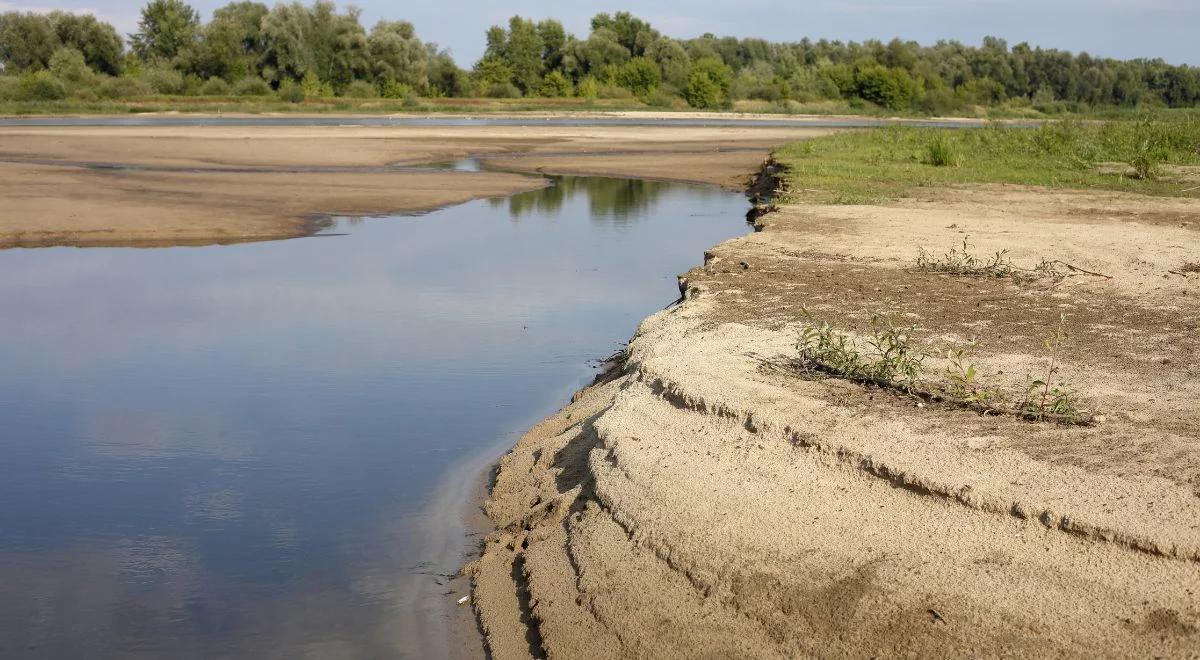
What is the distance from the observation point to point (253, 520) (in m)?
7.18

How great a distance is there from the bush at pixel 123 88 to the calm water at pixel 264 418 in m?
68.8

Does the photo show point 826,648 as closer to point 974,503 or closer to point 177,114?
point 974,503

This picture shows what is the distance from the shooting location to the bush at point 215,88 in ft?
276

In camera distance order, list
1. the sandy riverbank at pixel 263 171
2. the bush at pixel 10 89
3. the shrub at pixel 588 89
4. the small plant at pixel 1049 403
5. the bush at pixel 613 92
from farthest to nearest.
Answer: the bush at pixel 613 92 < the shrub at pixel 588 89 < the bush at pixel 10 89 < the sandy riverbank at pixel 263 171 < the small plant at pixel 1049 403

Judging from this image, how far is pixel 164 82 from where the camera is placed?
84.7 meters

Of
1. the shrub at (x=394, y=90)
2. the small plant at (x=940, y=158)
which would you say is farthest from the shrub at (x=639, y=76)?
the small plant at (x=940, y=158)

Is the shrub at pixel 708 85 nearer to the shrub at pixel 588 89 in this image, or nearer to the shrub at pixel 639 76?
the shrub at pixel 639 76

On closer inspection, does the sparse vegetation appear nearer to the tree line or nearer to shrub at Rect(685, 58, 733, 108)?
the tree line

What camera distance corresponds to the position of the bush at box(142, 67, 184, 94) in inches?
3334

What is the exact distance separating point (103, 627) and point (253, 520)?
1453 millimetres

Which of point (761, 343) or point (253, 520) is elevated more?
point (761, 343)

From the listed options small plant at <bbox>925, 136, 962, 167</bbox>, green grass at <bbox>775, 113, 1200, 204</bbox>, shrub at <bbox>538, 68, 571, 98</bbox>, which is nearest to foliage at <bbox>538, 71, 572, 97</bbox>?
shrub at <bbox>538, 68, 571, 98</bbox>

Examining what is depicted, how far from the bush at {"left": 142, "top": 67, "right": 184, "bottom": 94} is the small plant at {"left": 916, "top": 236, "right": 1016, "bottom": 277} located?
80749 mm

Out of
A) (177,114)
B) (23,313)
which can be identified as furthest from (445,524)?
(177,114)
